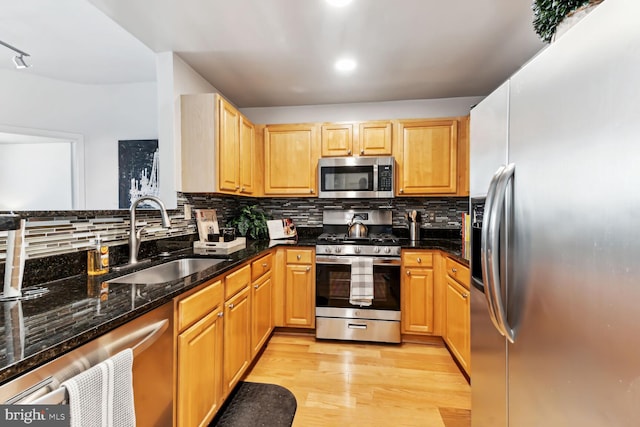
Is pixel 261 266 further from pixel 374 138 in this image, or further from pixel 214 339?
pixel 374 138

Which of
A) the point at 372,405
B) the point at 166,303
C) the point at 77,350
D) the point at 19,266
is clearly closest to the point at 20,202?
the point at 19,266

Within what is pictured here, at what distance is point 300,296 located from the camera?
2838 mm

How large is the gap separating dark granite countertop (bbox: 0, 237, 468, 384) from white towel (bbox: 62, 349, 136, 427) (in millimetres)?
87

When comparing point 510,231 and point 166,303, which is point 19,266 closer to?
point 166,303

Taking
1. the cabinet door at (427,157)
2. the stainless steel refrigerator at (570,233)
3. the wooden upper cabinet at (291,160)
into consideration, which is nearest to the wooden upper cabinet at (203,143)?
the wooden upper cabinet at (291,160)

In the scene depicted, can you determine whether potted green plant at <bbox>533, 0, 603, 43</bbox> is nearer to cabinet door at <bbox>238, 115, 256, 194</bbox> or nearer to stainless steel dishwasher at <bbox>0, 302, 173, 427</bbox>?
stainless steel dishwasher at <bbox>0, 302, 173, 427</bbox>

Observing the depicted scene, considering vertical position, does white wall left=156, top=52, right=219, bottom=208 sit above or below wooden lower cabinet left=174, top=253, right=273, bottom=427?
above

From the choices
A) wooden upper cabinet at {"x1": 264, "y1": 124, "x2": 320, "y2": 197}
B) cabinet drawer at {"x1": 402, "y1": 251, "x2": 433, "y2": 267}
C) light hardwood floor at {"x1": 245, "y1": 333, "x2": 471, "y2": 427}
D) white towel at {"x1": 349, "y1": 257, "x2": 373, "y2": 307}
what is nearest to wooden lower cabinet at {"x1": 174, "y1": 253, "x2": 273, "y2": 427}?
light hardwood floor at {"x1": 245, "y1": 333, "x2": 471, "y2": 427}

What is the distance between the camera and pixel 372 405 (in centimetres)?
187

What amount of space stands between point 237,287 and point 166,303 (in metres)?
0.75

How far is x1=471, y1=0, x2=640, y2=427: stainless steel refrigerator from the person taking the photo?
1.91ft

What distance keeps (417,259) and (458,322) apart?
632 mm

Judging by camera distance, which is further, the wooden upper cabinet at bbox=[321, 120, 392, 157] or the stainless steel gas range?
the wooden upper cabinet at bbox=[321, 120, 392, 157]

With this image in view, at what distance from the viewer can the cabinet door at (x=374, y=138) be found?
3020 millimetres
